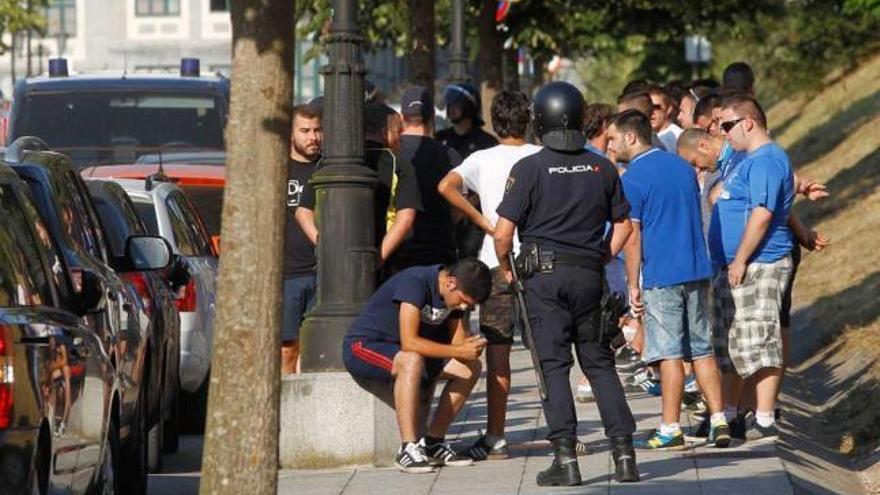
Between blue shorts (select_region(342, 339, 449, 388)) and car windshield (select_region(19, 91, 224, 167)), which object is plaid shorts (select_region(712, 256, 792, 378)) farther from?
car windshield (select_region(19, 91, 224, 167))

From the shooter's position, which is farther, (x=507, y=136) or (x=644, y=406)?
(x=644, y=406)

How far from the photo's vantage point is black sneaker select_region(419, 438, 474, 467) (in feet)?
35.0

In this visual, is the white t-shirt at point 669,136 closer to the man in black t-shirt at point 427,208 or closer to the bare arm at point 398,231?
the man in black t-shirt at point 427,208

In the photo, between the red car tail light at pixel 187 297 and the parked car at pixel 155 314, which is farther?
the red car tail light at pixel 187 297

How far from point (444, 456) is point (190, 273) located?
8.32ft

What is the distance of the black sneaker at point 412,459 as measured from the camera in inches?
408

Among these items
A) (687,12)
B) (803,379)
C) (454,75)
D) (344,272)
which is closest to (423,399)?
(344,272)

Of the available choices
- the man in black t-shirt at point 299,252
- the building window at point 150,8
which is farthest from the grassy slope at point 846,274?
the building window at point 150,8

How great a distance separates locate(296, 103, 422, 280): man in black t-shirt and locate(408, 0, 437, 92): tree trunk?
9.36 m

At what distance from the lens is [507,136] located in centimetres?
1154

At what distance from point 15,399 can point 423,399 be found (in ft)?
14.4

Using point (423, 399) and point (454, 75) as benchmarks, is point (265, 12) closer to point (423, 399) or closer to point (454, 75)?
point (423, 399)

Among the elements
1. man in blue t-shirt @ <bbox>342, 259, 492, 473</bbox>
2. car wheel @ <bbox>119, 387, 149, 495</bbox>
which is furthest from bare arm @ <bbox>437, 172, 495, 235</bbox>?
car wheel @ <bbox>119, 387, 149, 495</bbox>

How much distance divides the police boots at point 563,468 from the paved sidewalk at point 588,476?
1.9 inches
